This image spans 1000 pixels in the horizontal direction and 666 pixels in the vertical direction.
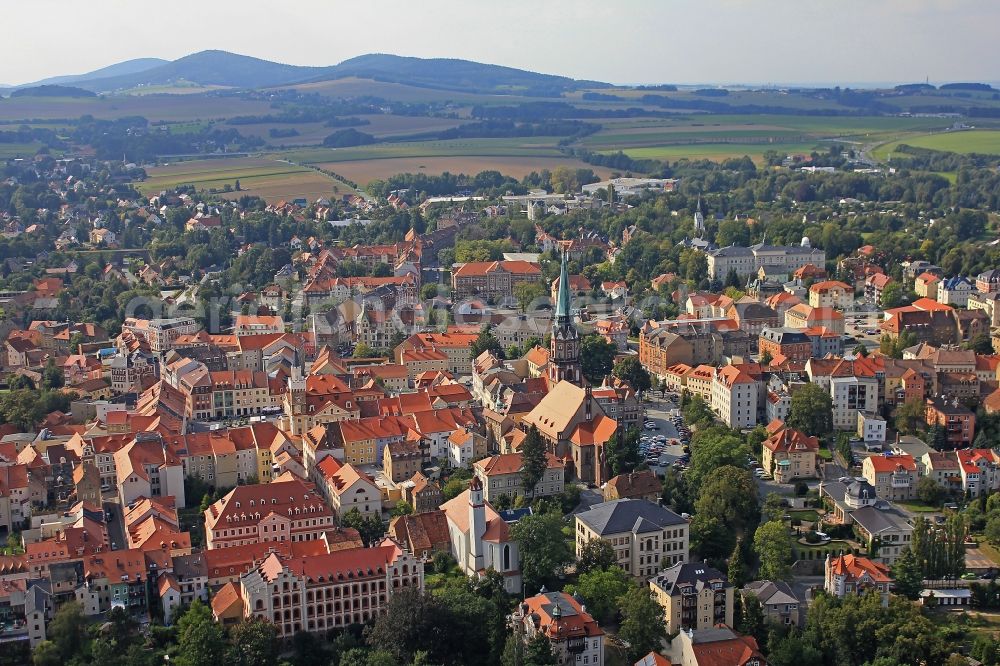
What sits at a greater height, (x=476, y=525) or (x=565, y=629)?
(x=476, y=525)

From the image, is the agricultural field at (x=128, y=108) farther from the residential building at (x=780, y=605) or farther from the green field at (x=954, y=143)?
the residential building at (x=780, y=605)

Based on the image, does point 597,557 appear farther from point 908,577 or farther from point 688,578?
point 908,577

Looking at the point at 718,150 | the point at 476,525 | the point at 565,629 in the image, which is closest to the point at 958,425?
the point at 476,525

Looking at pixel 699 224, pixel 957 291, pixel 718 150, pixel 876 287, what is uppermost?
pixel 718 150

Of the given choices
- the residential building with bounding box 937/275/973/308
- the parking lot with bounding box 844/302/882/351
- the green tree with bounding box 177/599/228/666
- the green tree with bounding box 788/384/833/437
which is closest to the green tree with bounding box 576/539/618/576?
the green tree with bounding box 177/599/228/666

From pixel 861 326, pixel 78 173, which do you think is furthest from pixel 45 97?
pixel 861 326

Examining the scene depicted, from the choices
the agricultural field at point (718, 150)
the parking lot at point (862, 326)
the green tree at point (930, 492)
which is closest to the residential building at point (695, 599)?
the green tree at point (930, 492)

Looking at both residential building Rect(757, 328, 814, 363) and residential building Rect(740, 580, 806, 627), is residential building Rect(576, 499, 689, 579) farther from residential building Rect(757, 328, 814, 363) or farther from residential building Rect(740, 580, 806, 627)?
residential building Rect(757, 328, 814, 363)
